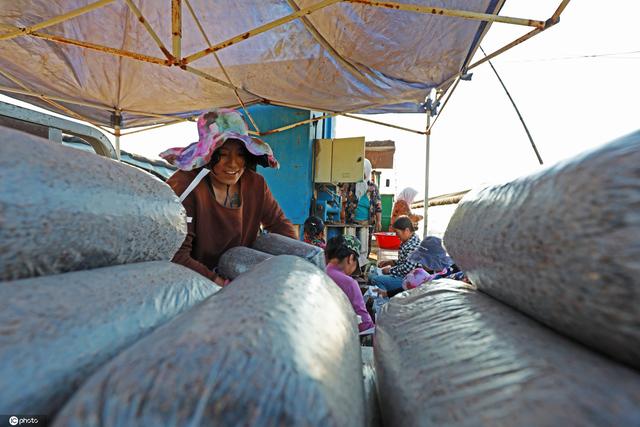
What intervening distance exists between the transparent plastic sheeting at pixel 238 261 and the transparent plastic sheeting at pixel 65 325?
2.22 feet

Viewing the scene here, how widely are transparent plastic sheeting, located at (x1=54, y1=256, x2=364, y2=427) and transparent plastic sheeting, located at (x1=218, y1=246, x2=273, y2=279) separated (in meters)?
0.93

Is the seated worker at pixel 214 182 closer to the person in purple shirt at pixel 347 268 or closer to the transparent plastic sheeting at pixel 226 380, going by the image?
the person in purple shirt at pixel 347 268

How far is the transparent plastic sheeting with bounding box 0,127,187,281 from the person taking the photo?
555 millimetres

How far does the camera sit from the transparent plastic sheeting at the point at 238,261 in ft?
4.55

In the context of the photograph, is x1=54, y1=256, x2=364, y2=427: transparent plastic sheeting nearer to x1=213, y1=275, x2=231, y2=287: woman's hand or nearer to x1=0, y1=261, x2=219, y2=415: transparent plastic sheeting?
x1=0, y1=261, x2=219, y2=415: transparent plastic sheeting

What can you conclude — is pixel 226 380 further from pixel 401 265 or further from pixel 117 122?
pixel 117 122

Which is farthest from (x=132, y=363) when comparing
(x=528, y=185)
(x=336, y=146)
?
(x=336, y=146)

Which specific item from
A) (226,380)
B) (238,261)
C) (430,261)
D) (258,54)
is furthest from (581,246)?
(258,54)

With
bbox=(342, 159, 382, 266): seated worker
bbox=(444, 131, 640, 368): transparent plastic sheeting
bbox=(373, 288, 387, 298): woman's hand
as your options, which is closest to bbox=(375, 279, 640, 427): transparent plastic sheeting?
bbox=(444, 131, 640, 368): transparent plastic sheeting

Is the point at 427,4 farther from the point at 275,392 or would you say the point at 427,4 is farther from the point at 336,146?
the point at 275,392

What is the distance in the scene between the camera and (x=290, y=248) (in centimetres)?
161

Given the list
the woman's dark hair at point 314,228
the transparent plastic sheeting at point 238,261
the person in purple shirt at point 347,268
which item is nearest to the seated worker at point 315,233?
the woman's dark hair at point 314,228

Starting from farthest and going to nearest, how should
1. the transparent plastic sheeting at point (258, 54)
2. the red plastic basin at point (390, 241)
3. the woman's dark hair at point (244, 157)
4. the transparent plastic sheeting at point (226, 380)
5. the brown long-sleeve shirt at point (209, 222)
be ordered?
the red plastic basin at point (390, 241), the transparent plastic sheeting at point (258, 54), the woman's dark hair at point (244, 157), the brown long-sleeve shirt at point (209, 222), the transparent plastic sheeting at point (226, 380)

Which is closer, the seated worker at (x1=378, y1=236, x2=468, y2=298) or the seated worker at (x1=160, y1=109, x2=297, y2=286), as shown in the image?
the seated worker at (x1=160, y1=109, x2=297, y2=286)
